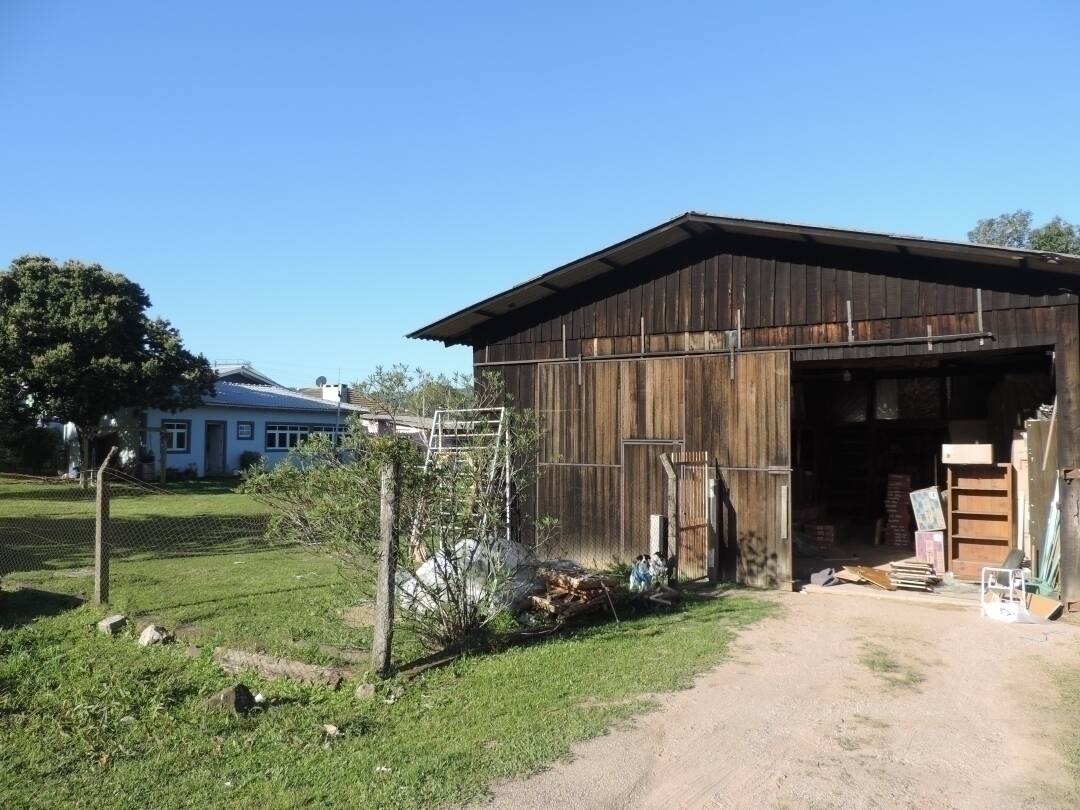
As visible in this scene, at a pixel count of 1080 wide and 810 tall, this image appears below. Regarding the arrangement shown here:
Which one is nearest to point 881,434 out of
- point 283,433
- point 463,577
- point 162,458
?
point 463,577

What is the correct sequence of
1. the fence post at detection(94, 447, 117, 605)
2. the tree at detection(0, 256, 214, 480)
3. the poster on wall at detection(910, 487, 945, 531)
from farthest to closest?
the tree at detection(0, 256, 214, 480)
the poster on wall at detection(910, 487, 945, 531)
the fence post at detection(94, 447, 117, 605)

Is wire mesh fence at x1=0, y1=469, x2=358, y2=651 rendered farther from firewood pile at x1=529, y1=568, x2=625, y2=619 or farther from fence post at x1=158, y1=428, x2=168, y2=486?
fence post at x1=158, y1=428, x2=168, y2=486

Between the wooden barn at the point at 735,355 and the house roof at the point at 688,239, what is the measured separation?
0.04m

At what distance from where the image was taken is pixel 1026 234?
3512cm

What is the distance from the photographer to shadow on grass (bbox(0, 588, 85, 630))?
847cm

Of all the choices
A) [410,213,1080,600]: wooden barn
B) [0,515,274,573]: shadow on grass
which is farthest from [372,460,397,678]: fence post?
[0,515,274,573]: shadow on grass

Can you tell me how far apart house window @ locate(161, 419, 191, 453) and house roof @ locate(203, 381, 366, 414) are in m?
1.26

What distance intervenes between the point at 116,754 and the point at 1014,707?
6.70 meters

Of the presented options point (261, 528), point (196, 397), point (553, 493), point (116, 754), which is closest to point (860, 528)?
point (553, 493)

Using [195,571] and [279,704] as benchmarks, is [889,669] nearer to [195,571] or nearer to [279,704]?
[279,704]

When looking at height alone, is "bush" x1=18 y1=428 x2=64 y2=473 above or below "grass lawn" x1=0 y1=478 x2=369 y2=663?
above

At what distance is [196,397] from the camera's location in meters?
26.6

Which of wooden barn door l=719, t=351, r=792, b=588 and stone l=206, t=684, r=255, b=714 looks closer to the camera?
stone l=206, t=684, r=255, b=714

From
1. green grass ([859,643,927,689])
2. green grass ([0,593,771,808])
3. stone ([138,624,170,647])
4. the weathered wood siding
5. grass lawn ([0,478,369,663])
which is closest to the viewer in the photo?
green grass ([0,593,771,808])
